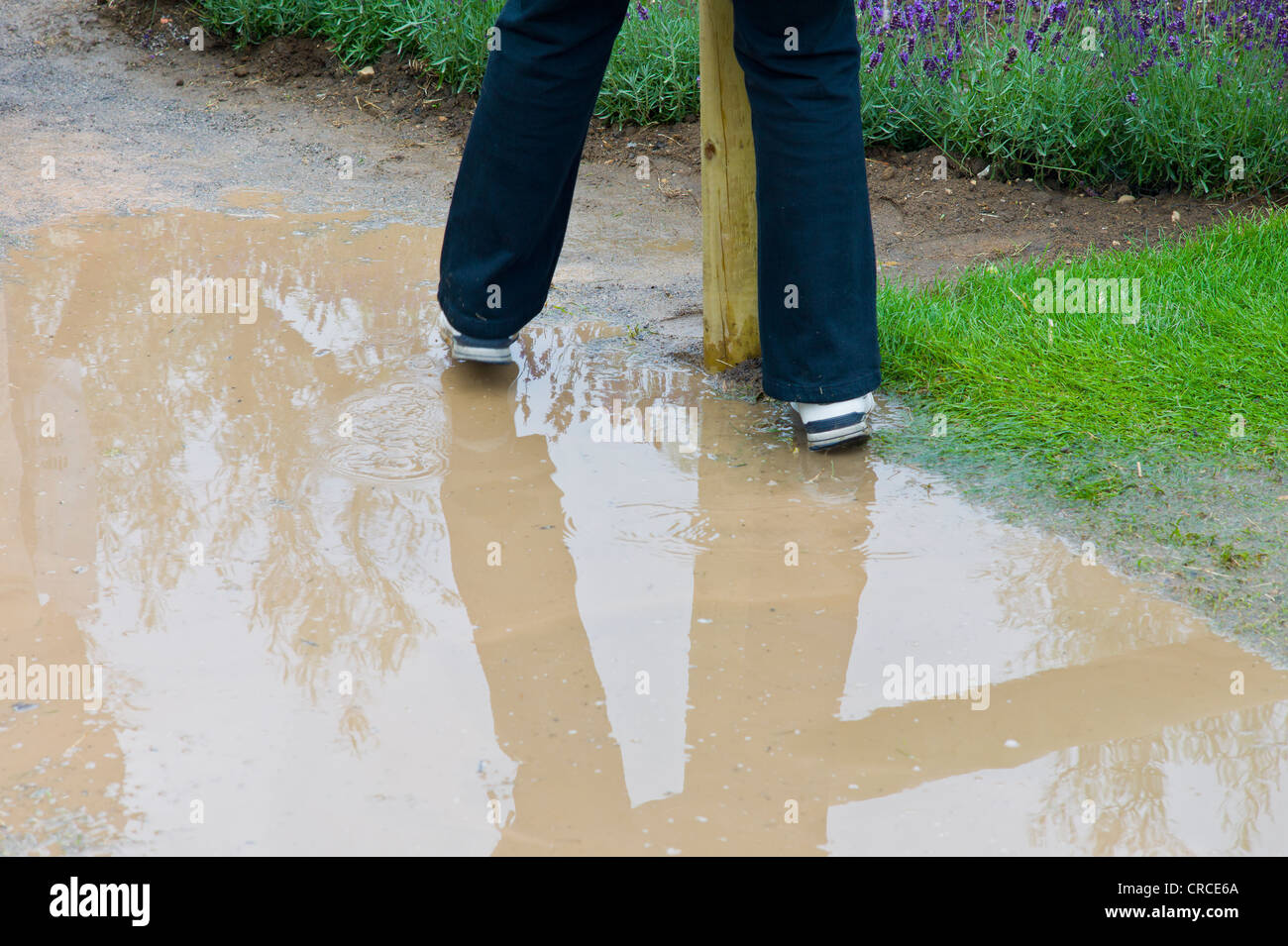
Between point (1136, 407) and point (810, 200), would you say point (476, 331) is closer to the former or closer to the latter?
point (810, 200)

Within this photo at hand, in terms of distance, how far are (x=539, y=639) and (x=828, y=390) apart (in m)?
0.89

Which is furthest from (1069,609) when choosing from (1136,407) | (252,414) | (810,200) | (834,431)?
(252,414)

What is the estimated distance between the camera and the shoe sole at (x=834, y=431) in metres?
2.57

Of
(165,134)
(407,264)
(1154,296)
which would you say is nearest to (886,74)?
(1154,296)

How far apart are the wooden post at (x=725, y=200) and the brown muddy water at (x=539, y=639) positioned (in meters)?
0.18

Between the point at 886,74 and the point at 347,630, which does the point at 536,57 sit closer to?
the point at 347,630

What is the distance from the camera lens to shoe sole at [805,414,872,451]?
2566 mm

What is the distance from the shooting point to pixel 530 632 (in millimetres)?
2008

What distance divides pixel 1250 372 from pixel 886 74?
2.16 meters

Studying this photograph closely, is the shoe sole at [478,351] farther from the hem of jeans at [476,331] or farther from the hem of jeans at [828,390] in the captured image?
the hem of jeans at [828,390]

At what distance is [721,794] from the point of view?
65.2 inches

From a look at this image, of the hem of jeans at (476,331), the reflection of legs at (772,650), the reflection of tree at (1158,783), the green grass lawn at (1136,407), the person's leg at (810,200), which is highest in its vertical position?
the person's leg at (810,200)

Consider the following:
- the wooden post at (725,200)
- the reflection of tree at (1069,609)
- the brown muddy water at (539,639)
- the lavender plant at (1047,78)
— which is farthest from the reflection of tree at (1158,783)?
the lavender plant at (1047,78)

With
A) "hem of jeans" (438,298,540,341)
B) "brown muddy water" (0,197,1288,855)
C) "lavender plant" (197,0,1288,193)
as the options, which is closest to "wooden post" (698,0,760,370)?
"brown muddy water" (0,197,1288,855)
